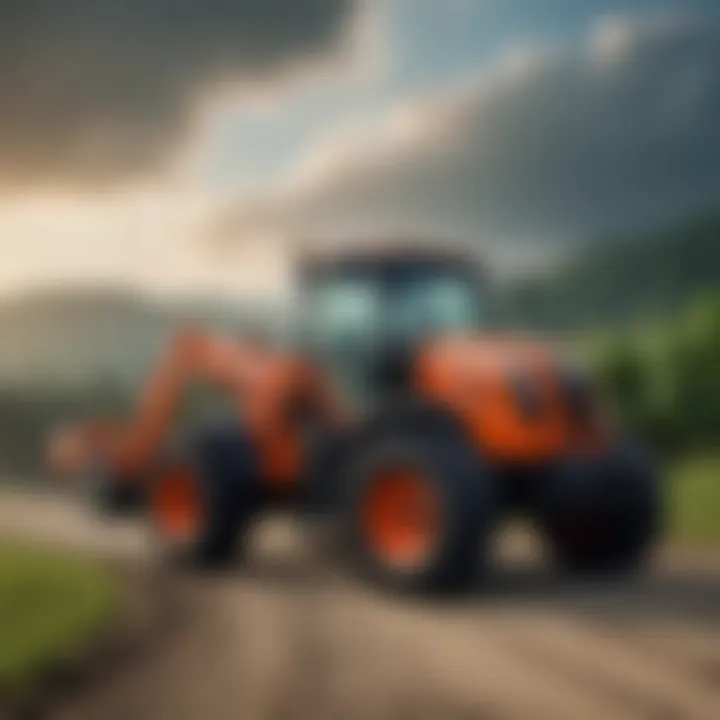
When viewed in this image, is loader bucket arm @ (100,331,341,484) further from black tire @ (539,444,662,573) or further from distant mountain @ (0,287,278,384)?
black tire @ (539,444,662,573)

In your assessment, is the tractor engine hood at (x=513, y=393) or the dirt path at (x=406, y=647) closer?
the dirt path at (x=406, y=647)

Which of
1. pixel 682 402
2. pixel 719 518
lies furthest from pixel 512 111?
pixel 719 518

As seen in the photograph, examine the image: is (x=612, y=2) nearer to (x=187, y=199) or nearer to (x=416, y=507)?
(x=187, y=199)

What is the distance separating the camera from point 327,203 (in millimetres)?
1330

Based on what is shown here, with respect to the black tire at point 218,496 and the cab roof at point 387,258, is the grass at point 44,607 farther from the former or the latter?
the cab roof at point 387,258

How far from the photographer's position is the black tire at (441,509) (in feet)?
4.52

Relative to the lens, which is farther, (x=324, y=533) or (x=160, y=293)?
(x=324, y=533)

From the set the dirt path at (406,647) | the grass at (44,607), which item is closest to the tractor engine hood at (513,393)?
the dirt path at (406,647)

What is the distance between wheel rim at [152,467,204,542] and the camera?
138cm

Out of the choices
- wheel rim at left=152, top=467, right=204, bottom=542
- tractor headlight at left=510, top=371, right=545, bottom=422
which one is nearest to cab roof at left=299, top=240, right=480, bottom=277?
tractor headlight at left=510, top=371, right=545, bottom=422

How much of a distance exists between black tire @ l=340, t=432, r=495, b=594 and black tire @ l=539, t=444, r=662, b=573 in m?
0.07

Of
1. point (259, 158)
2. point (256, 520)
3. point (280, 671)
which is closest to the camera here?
point (280, 671)

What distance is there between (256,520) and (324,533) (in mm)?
77

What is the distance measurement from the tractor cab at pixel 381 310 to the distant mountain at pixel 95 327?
0.06 meters
